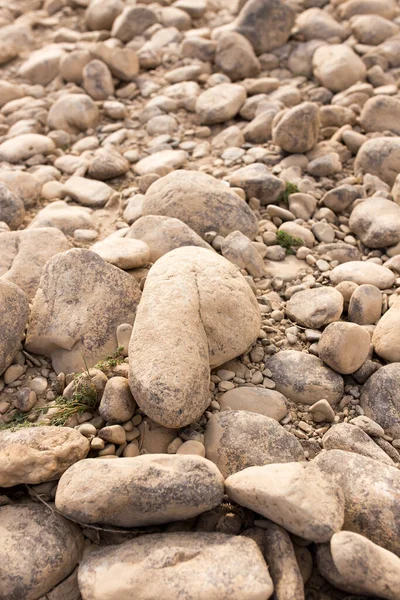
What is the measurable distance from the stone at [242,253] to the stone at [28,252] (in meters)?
1.32

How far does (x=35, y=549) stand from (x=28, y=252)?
2.40m

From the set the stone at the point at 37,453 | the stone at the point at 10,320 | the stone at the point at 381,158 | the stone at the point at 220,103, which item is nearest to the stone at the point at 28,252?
the stone at the point at 10,320

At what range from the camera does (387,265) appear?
5.11 metres

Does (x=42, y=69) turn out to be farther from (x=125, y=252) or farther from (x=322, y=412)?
(x=322, y=412)

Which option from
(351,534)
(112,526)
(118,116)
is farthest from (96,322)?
(118,116)

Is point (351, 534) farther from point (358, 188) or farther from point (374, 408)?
point (358, 188)

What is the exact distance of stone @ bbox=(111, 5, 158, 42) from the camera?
337 inches

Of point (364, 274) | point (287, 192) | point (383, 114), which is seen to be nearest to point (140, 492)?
point (364, 274)

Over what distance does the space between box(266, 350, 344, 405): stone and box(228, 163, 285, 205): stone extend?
6.79 feet

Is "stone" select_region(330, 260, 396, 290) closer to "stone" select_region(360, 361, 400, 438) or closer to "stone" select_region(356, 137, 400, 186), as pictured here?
"stone" select_region(360, 361, 400, 438)

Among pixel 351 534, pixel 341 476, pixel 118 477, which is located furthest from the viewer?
pixel 341 476

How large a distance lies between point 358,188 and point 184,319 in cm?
287

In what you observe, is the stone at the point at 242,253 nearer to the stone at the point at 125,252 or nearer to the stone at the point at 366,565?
the stone at the point at 125,252

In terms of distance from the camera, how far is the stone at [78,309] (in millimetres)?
4191
